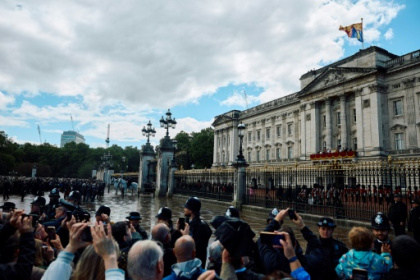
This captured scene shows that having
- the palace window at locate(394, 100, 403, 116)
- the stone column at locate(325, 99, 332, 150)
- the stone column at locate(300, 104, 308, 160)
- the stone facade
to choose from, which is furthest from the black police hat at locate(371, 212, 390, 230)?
the stone column at locate(300, 104, 308, 160)

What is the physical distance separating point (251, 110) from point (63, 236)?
61.5 m

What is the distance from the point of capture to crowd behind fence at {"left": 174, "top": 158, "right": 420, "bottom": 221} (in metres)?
12.1

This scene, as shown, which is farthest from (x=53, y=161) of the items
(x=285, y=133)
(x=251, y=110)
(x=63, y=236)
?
(x=63, y=236)

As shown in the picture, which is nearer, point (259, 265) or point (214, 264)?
point (214, 264)

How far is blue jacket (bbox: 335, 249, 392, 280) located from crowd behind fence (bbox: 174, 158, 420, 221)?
26.9ft

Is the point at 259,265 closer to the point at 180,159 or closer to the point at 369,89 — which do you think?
the point at 180,159

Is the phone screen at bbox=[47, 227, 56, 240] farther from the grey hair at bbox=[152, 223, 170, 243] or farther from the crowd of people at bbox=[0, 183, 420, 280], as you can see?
the grey hair at bbox=[152, 223, 170, 243]

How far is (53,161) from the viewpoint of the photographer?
290 ft

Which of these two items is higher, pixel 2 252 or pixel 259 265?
pixel 2 252

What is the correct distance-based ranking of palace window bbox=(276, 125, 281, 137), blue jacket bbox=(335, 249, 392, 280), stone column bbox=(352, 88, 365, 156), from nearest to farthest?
blue jacket bbox=(335, 249, 392, 280) < stone column bbox=(352, 88, 365, 156) < palace window bbox=(276, 125, 281, 137)

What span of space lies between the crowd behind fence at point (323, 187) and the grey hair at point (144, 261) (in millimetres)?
10291

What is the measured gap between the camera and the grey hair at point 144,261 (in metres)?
2.02

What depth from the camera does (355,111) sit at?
40.5 meters

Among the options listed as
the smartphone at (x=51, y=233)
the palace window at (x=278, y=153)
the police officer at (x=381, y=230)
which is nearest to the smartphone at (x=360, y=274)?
the police officer at (x=381, y=230)
